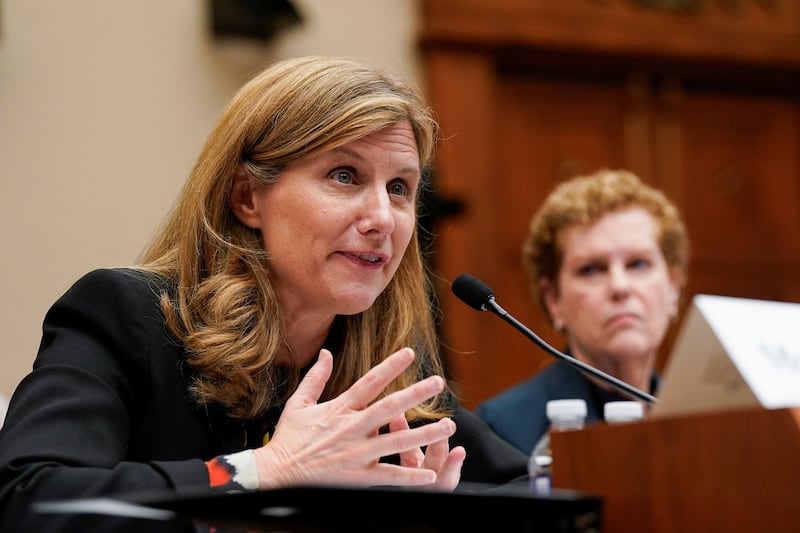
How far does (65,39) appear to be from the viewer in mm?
4258

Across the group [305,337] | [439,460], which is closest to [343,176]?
[305,337]

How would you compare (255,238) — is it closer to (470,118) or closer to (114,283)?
(114,283)

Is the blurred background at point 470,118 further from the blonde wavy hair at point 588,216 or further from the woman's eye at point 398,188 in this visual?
the woman's eye at point 398,188

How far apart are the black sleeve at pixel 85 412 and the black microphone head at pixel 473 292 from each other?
565 mm

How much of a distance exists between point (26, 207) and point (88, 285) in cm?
231

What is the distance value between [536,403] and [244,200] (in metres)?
1.17

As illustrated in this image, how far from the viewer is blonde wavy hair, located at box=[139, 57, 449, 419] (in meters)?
2.02

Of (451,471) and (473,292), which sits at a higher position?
(473,292)

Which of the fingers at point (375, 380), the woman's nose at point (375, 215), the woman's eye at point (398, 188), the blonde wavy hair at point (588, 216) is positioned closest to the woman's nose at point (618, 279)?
the blonde wavy hair at point (588, 216)

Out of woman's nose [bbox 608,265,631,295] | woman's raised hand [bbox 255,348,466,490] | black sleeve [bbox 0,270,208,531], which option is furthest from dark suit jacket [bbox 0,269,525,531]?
woman's nose [bbox 608,265,631,295]

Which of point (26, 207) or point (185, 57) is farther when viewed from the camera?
point (185, 57)

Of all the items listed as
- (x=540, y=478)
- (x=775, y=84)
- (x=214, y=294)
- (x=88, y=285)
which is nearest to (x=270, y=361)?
(x=214, y=294)

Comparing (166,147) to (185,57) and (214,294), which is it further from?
(214,294)

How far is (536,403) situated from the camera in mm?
3061
